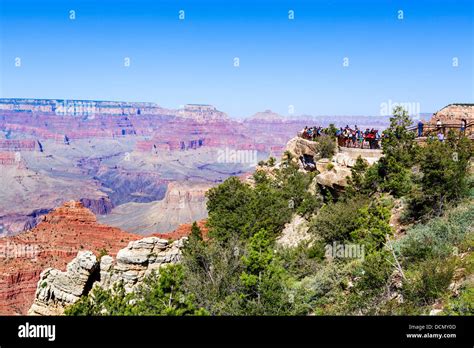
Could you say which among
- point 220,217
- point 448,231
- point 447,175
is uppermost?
point 447,175

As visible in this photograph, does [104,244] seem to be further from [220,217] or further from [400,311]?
[400,311]

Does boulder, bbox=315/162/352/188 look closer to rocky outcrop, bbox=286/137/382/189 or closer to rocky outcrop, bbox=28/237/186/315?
rocky outcrop, bbox=286/137/382/189

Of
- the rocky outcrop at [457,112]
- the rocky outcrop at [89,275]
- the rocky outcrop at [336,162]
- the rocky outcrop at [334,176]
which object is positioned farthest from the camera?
the rocky outcrop at [457,112]

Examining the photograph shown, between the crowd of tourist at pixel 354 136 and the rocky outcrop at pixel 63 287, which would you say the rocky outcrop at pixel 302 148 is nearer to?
the crowd of tourist at pixel 354 136

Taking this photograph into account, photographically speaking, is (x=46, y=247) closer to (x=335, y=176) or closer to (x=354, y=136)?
(x=354, y=136)

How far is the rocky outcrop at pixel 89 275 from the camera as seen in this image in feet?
84.1

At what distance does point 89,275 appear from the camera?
26.3 meters

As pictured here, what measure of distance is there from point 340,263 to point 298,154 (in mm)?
23359

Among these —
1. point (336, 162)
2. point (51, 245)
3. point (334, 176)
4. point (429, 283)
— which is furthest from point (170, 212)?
point (429, 283)

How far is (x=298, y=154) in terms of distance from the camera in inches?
1631

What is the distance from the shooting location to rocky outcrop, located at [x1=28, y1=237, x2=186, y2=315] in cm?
2564

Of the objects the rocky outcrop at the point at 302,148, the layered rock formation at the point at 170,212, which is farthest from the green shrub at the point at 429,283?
the layered rock formation at the point at 170,212

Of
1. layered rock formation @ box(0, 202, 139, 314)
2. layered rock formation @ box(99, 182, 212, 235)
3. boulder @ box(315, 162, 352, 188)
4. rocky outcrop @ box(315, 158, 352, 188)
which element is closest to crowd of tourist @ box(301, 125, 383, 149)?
rocky outcrop @ box(315, 158, 352, 188)

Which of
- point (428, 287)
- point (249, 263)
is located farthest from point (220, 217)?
point (428, 287)
